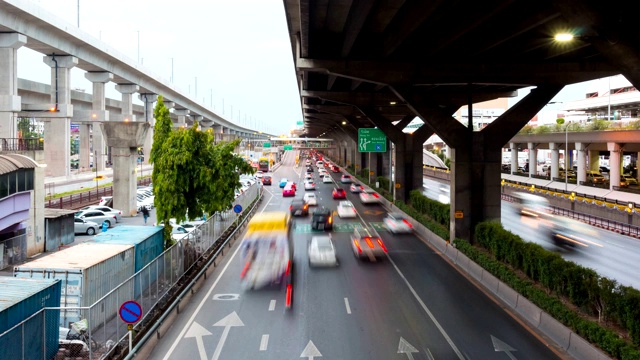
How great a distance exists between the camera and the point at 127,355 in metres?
13.0

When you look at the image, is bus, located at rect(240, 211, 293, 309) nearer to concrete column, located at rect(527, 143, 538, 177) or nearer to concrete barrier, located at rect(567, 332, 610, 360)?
concrete barrier, located at rect(567, 332, 610, 360)

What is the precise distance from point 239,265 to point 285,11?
11992 millimetres

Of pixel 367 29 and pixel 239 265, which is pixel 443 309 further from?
pixel 367 29

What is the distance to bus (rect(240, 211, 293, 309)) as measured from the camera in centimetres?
2108

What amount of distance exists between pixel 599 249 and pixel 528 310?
1525 centimetres

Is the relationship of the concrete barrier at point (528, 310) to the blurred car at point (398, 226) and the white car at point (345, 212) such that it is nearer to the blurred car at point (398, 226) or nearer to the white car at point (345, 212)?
the blurred car at point (398, 226)

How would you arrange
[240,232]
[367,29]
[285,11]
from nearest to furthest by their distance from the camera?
[285,11] < [367,29] < [240,232]

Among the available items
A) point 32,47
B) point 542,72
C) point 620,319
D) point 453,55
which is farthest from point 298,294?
point 32,47

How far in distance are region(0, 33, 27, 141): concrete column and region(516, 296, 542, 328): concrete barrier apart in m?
31.6

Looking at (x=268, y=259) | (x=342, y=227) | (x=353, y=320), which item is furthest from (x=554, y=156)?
(x=353, y=320)

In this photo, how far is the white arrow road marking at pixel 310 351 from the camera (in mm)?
13553

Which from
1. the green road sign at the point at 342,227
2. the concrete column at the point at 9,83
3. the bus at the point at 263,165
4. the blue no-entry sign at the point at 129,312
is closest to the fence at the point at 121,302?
the blue no-entry sign at the point at 129,312

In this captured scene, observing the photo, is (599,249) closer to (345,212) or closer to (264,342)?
(345,212)

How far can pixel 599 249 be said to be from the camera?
2917 cm
